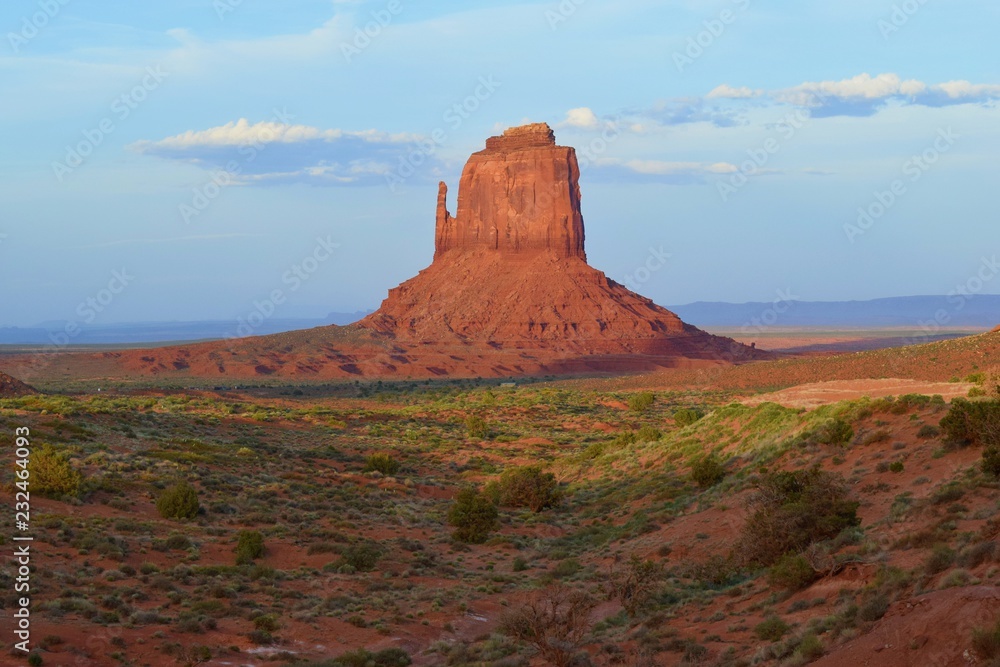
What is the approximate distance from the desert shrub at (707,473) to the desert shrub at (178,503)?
1483cm

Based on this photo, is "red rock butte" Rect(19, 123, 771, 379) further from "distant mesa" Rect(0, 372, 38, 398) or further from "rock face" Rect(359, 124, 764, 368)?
"distant mesa" Rect(0, 372, 38, 398)

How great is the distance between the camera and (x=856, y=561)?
50.0 ft

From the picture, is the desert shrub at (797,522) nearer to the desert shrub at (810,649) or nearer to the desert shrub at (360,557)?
the desert shrub at (810,649)

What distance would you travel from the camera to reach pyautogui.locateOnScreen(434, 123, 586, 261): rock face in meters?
134

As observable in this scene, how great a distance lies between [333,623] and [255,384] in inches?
3557

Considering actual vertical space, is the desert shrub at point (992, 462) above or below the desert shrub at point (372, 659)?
A: above

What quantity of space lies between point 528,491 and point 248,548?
13943 millimetres

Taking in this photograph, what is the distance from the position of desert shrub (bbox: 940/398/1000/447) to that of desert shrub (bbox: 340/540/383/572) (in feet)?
44.0

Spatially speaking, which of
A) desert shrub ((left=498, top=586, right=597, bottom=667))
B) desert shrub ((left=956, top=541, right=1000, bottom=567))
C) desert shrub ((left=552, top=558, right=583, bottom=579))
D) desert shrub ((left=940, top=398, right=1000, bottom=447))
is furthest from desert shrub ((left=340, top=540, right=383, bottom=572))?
desert shrub ((left=956, top=541, right=1000, bottom=567))

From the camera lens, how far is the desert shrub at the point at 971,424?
62.9 feet

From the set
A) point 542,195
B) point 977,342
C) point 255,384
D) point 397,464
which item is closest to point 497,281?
point 542,195

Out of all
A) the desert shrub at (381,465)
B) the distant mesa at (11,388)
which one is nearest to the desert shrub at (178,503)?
the desert shrub at (381,465)

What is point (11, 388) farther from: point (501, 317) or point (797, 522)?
point (501, 317)

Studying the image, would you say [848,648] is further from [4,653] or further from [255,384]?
[255,384]
